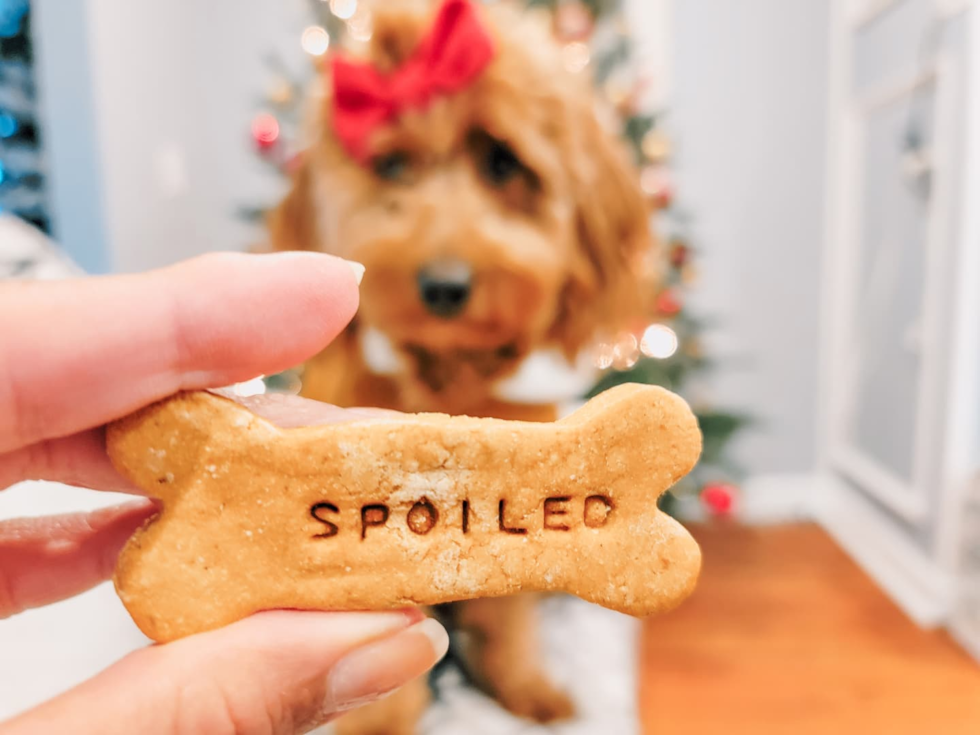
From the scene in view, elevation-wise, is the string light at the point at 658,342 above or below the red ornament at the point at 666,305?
below

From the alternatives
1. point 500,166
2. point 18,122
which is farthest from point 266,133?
point 500,166

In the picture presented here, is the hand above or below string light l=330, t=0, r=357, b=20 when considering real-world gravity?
below

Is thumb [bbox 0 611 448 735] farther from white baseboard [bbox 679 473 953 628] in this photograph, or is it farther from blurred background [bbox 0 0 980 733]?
white baseboard [bbox 679 473 953 628]

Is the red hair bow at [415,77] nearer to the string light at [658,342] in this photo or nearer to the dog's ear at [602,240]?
the dog's ear at [602,240]

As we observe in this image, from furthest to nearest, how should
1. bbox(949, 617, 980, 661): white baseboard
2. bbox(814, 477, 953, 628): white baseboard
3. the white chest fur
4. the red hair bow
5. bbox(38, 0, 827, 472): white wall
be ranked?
bbox(38, 0, 827, 472): white wall → bbox(814, 477, 953, 628): white baseboard → bbox(949, 617, 980, 661): white baseboard → the white chest fur → the red hair bow

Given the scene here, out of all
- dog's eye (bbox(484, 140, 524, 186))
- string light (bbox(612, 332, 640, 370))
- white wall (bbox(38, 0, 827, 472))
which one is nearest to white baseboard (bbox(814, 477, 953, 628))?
white wall (bbox(38, 0, 827, 472))

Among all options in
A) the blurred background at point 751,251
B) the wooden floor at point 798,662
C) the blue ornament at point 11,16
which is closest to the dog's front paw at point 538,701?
the blurred background at point 751,251

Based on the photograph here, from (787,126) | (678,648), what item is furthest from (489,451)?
(787,126)
